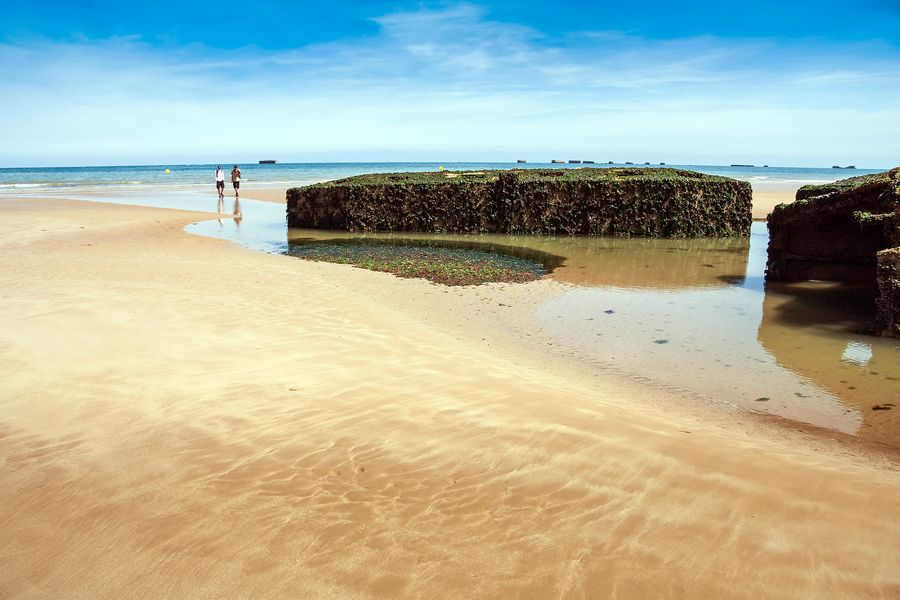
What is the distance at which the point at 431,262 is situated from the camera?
12.4 metres

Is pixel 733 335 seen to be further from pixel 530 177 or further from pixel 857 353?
pixel 530 177

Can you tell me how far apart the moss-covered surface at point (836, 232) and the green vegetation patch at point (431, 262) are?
14.7 ft

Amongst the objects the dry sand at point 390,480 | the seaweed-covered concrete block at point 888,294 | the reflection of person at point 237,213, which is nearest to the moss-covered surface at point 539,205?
the reflection of person at point 237,213

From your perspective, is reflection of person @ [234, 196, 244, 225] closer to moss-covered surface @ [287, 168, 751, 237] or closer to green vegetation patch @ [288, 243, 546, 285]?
moss-covered surface @ [287, 168, 751, 237]

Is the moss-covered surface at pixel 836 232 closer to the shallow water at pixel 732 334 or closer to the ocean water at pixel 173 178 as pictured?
the shallow water at pixel 732 334

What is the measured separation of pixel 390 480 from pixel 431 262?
30.8 ft

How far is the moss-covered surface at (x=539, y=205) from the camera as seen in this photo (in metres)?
18.0

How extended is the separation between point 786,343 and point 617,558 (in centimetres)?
530

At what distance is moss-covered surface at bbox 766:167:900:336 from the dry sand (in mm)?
5809

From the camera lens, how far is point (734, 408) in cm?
478

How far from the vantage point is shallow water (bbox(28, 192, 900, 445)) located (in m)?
5.02

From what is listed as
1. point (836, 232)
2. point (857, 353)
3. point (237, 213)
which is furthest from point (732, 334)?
point (237, 213)

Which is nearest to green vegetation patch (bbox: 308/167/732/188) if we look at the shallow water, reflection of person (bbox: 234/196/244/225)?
reflection of person (bbox: 234/196/244/225)

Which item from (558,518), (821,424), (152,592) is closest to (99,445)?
(152,592)
